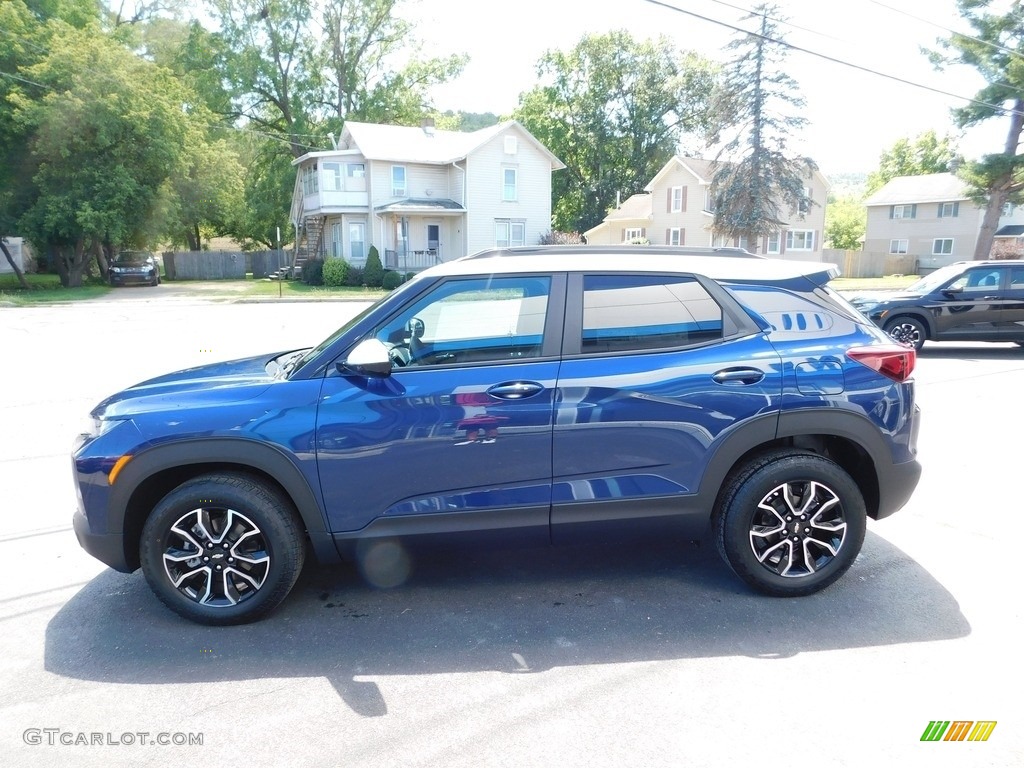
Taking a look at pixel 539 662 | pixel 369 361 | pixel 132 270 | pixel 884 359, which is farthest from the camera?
pixel 132 270

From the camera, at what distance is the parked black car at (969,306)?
11.9 meters

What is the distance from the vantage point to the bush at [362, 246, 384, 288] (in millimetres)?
34969

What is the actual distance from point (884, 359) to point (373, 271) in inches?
1287

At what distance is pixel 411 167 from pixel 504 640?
123 feet

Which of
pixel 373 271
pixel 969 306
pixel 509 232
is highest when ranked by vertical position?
pixel 509 232

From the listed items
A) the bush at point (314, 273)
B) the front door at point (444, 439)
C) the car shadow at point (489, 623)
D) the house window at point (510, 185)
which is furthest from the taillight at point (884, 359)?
the house window at point (510, 185)

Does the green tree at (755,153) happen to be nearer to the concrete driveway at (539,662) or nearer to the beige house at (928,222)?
the beige house at (928,222)

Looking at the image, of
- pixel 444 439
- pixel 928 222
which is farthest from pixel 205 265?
pixel 928 222

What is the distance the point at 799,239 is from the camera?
4591cm

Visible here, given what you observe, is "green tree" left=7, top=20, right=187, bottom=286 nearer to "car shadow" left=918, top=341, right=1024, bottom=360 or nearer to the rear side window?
"car shadow" left=918, top=341, right=1024, bottom=360

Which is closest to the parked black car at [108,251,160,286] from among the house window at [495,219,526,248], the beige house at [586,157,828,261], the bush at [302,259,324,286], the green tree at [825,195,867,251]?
the bush at [302,259,324,286]

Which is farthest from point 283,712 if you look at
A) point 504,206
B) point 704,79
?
point 704,79

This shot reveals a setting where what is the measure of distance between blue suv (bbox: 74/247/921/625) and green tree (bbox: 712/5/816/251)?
113 feet

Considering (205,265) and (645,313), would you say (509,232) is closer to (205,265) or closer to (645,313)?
(205,265)
